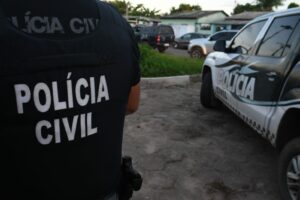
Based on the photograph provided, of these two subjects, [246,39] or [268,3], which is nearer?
[246,39]

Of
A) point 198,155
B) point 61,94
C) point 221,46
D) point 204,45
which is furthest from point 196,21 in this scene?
point 61,94

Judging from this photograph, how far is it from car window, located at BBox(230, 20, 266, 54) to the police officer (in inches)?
131

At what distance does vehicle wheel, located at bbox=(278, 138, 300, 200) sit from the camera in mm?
2891

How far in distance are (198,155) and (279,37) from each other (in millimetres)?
1617

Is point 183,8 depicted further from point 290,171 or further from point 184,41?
point 290,171

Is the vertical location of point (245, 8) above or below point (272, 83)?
below

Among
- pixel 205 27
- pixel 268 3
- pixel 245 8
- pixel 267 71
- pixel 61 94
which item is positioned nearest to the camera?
pixel 61 94

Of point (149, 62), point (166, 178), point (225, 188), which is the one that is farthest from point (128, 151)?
point (149, 62)

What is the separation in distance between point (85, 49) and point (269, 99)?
261cm

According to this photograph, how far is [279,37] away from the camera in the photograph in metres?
3.74

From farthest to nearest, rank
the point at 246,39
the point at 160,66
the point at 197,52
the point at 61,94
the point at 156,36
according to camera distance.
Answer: the point at 156,36 < the point at 197,52 < the point at 160,66 < the point at 246,39 < the point at 61,94

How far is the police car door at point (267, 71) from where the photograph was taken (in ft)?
11.2

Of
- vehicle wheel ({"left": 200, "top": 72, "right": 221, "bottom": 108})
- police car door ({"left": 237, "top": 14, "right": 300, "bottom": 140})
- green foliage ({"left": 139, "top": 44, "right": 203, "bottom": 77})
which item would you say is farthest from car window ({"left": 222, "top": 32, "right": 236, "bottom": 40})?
police car door ({"left": 237, "top": 14, "right": 300, "bottom": 140})

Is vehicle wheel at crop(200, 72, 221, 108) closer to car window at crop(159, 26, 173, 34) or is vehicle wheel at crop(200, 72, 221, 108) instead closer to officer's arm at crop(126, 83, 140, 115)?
officer's arm at crop(126, 83, 140, 115)
